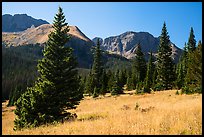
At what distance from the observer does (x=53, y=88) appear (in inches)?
780

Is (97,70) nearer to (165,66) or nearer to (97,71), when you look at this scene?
(97,71)

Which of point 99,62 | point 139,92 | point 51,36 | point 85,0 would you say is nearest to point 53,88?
point 51,36

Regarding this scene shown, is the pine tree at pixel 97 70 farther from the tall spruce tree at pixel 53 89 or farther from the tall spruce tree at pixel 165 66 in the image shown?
the tall spruce tree at pixel 53 89

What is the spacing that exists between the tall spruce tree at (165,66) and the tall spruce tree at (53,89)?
3621 centimetres

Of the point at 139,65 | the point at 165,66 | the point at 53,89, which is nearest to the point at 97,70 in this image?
the point at 139,65

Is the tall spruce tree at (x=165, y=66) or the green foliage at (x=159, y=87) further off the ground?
the tall spruce tree at (x=165, y=66)

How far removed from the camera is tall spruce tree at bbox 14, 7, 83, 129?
19.5 metres

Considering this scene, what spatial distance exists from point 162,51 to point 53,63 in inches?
1610

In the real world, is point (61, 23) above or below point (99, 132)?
above

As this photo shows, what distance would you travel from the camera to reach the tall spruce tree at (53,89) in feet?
64.0

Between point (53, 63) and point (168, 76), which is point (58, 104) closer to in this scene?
point (53, 63)

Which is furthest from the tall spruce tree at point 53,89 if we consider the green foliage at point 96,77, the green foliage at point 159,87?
the green foliage at point 96,77

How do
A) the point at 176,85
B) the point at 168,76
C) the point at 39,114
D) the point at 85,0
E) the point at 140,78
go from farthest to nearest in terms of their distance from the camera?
the point at 140,78
the point at 168,76
the point at 176,85
the point at 39,114
the point at 85,0

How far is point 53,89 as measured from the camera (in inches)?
785
